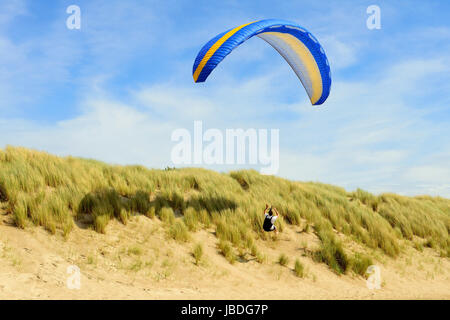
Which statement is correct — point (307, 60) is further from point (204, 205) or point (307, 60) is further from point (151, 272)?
point (151, 272)

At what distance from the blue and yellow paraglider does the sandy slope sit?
19.2ft

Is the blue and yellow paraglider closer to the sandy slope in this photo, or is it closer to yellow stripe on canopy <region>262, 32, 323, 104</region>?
yellow stripe on canopy <region>262, 32, 323, 104</region>

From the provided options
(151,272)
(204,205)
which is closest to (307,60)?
(204,205)

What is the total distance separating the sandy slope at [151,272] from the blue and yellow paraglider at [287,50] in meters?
5.85

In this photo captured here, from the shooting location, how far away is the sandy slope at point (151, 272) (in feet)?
30.0

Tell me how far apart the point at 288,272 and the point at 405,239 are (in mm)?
8697

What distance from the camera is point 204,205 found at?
15430mm

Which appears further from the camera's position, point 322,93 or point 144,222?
point 322,93

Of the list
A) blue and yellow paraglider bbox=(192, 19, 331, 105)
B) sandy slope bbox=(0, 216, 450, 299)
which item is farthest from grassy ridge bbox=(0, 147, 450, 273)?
blue and yellow paraglider bbox=(192, 19, 331, 105)

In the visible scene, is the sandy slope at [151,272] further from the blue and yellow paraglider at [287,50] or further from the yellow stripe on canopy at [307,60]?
the yellow stripe on canopy at [307,60]

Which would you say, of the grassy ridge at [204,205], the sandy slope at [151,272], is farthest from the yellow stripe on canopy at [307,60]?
the sandy slope at [151,272]

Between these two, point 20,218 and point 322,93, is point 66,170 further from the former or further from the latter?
point 322,93
